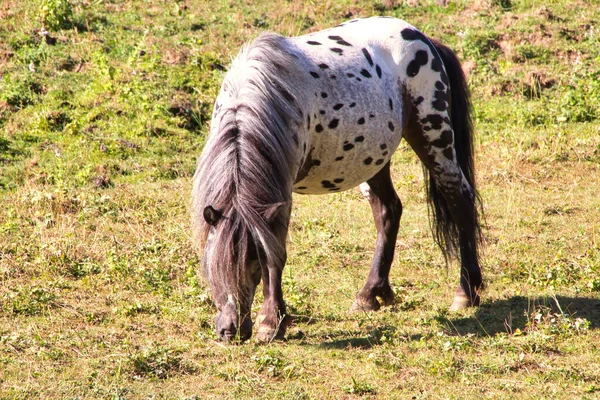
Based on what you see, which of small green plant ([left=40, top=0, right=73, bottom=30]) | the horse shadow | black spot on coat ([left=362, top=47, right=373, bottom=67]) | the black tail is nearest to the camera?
the horse shadow

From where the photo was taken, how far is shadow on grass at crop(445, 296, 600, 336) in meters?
5.84

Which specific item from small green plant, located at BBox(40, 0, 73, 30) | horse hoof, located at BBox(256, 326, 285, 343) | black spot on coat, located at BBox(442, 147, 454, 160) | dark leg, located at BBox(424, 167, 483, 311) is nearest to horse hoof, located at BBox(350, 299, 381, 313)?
dark leg, located at BBox(424, 167, 483, 311)

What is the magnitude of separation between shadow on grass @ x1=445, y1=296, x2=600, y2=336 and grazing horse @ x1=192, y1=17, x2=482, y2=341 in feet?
0.75

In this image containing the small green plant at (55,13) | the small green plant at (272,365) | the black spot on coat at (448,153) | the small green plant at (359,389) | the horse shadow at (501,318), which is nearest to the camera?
the small green plant at (359,389)

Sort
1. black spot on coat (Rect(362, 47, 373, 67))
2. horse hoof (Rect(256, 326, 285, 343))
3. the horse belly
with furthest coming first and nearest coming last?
black spot on coat (Rect(362, 47, 373, 67)), the horse belly, horse hoof (Rect(256, 326, 285, 343))

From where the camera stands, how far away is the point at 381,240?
6.65 metres

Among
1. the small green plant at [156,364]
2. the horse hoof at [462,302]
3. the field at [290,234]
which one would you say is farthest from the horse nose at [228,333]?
the horse hoof at [462,302]

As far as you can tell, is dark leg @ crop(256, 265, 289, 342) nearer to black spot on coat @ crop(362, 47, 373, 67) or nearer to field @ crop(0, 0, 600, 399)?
field @ crop(0, 0, 600, 399)

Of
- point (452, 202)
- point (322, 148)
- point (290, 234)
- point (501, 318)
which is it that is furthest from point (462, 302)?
point (290, 234)

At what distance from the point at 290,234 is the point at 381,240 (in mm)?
1423

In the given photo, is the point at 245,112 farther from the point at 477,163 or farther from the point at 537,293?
the point at 477,163

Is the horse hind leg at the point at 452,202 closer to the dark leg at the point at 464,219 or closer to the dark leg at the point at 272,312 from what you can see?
the dark leg at the point at 464,219

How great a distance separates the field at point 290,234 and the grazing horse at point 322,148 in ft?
1.21

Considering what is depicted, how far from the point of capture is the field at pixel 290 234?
197 inches
